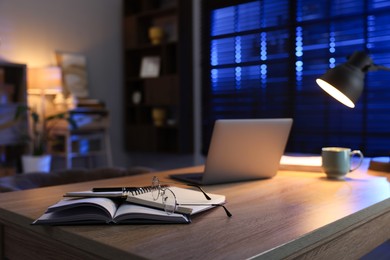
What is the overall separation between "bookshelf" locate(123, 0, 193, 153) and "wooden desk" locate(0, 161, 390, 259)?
11.4 feet

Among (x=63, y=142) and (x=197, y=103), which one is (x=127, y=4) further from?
(x=63, y=142)

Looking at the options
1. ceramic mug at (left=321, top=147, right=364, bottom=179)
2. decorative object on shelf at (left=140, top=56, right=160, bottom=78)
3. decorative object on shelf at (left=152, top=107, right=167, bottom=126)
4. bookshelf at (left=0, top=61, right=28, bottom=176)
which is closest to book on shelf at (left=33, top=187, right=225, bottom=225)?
ceramic mug at (left=321, top=147, right=364, bottom=179)

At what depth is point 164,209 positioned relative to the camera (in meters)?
0.87

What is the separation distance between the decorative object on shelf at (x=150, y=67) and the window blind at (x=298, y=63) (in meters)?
0.68

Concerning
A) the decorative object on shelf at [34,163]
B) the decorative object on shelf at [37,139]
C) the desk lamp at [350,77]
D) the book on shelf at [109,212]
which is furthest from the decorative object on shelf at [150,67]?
the book on shelf at [109,212]

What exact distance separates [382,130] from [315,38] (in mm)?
1086

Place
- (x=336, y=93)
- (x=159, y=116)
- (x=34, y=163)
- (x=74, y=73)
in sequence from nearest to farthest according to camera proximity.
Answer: (x=336, y=93) < (x=34, y=163) < (x=74, y=73) < (x=159, y=116)

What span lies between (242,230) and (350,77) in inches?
33.3

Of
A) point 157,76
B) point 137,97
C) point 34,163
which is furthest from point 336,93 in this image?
point 137,97

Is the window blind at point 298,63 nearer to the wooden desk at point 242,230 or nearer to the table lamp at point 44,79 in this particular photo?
the table lamp at point 44,79

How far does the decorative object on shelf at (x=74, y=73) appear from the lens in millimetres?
4633

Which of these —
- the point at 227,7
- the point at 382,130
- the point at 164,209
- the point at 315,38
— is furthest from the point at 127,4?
the point at 164,209

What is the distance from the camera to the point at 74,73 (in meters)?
4.72

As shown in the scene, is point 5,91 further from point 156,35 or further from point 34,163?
point 156,35
